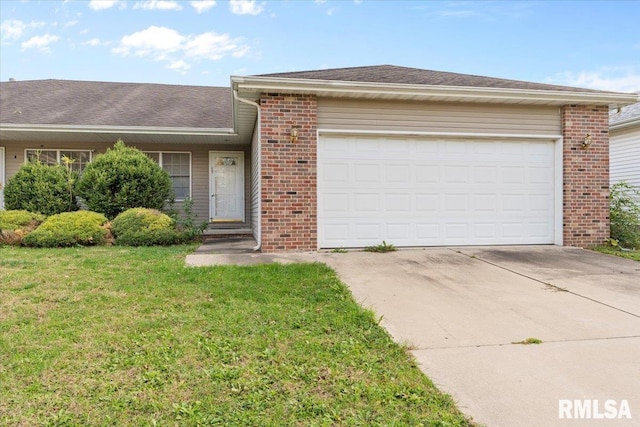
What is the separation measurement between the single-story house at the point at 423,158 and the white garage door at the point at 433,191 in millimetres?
20

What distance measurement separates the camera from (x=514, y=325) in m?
3.41

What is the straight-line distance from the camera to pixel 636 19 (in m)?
11.0

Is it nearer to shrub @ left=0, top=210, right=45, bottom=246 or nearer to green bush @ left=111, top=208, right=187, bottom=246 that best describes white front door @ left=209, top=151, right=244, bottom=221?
green bush @ left=111, top=208, right=187, bottom=246

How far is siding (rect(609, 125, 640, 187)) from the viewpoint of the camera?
10742 millimetres

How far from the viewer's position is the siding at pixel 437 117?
7047mm

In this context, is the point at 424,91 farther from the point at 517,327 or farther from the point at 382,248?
the point at 517,327

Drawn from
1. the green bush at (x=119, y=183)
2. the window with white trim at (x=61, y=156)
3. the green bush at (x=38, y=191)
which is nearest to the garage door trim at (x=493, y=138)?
the green bush at (x=119, y=183)

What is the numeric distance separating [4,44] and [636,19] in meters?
21.3

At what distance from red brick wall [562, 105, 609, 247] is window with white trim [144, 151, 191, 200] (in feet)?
31.6

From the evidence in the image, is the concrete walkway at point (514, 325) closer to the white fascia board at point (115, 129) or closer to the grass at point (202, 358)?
the grass at point (202, 358)

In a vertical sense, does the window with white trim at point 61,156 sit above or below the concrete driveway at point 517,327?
above

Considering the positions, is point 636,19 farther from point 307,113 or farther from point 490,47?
point 307,113

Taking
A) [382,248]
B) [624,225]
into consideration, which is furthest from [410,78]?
[624,225]

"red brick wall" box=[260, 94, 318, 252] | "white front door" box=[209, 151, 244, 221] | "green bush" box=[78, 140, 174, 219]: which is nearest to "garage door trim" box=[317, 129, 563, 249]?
"red brick wall" box=[260, 94, 318, 252]
